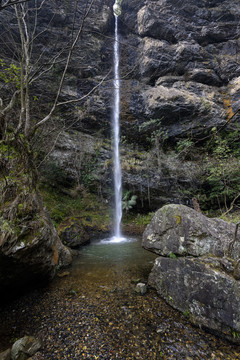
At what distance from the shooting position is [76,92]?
12523 mm

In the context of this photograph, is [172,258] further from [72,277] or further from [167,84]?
[167,84]

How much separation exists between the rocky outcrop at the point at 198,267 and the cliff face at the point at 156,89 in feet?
26.7

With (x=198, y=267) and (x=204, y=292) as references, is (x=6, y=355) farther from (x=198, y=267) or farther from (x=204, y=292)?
(x=198, y=267)

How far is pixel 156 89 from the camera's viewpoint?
1224 centimetres

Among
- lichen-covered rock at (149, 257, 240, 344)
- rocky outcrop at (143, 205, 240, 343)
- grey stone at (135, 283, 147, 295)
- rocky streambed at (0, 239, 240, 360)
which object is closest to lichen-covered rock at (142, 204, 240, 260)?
rocky outcrop at (143, 205, 240, 343)

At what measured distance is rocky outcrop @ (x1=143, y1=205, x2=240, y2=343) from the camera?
2.28m

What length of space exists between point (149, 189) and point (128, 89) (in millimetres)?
8662

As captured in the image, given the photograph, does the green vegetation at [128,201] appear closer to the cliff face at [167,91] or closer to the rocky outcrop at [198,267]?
the cliff face at [167,91]

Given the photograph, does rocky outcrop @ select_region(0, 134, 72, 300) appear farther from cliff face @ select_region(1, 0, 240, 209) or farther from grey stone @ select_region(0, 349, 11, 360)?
cliff face @ select_region(1, 0, 240, 209)

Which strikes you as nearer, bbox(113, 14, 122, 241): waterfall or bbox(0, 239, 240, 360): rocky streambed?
bbox(0, 239, 240, 360): rocky streambed

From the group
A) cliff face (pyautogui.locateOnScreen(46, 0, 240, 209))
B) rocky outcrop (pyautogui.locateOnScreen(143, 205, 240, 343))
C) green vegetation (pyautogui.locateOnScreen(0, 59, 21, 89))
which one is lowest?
rocky outcrop (pyautogui.locateOnScreen(143, 205, 240, 343))

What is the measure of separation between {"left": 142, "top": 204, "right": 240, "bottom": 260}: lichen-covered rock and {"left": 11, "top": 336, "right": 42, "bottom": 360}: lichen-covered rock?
8.11ft

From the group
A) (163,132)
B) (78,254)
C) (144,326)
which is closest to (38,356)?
(144,326)

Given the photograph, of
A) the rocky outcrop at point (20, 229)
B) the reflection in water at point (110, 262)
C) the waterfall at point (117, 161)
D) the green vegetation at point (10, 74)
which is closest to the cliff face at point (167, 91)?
the waterfall at point (117, 161)
